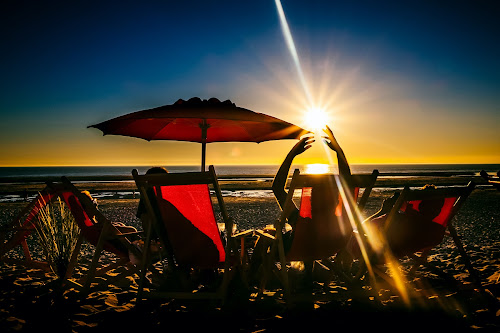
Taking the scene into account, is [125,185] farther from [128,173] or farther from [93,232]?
[128,173]

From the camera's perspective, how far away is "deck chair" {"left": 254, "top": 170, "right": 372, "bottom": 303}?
110 inches

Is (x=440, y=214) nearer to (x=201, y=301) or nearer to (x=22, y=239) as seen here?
(x=201, y=301)

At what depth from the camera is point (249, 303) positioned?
9.88ft

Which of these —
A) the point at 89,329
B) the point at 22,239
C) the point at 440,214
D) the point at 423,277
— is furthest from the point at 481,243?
the point at 22,239

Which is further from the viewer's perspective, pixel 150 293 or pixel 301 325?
pixel 150 293

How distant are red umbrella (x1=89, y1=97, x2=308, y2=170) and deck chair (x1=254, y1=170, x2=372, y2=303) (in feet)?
4.32

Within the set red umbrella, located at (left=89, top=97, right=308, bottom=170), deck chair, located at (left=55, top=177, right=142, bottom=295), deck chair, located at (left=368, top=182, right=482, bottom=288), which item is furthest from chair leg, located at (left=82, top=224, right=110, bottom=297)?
deck chair, located at (left=368, top=182, right=482, bottom=288)

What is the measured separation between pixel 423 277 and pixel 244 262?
85.9 inches

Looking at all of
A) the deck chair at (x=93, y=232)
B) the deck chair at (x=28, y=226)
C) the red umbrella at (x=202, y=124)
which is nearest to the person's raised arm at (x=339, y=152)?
the red umbrella at (x=202, y=124)

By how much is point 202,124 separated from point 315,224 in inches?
115

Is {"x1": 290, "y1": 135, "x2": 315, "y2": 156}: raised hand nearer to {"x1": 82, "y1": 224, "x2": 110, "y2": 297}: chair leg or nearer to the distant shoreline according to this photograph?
{"x1": 82, "y1": 224, "x2": 110, "y2": 297}: chair leg

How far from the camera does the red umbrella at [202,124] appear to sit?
375 cm

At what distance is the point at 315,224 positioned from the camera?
2918 millimetres

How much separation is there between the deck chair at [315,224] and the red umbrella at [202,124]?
1.32 meters
